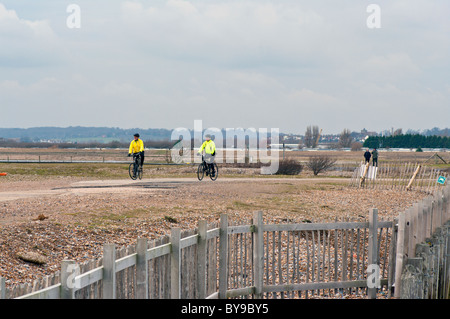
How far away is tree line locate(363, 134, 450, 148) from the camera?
542ft

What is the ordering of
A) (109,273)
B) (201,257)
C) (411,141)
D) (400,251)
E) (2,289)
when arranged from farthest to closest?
(411,141) → (400,251) → (201,257) → (109,273) → (2,289)

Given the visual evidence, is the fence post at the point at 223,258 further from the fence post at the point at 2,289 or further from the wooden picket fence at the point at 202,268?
the fence post at the point at 2,289

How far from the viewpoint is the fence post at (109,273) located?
21.6 feet

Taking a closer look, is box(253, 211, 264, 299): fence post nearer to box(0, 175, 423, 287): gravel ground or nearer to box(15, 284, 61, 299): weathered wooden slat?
box(0, 175, 423, 287): gravel ground

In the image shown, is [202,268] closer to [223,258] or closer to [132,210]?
[223,258]

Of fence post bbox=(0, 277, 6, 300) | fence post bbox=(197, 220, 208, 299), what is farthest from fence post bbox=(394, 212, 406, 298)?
fence post bbox=(0, 277, 6, 300)

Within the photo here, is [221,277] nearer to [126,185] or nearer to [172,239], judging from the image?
[172,239]

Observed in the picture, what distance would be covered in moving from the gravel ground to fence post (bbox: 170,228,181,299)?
13.8 feet

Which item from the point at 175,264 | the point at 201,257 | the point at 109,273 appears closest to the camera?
the point at 109,273

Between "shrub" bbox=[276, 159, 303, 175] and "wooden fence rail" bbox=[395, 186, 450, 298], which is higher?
"wooden fence rail" bbox=[395, 186, 450, 298]

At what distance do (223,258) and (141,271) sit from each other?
2868mm

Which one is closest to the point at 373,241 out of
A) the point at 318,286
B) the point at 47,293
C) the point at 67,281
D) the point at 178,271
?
the point at 318,286

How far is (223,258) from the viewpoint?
33.0ft
